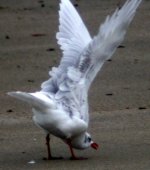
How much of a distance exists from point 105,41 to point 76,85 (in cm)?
48

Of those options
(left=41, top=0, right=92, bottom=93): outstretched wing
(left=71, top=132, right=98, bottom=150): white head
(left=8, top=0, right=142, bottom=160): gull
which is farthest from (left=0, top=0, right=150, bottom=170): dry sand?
(left=41, top=0, right=92, bottom=93): outstretched wing

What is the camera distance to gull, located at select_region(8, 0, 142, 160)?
9.16m

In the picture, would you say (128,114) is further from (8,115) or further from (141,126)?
(8,115)

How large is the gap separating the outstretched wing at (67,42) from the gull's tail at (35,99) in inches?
17.4

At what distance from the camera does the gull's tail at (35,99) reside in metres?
8.80

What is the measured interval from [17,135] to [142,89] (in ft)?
7.62

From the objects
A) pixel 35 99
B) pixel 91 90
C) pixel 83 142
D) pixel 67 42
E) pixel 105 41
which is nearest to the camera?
pixel 35 99

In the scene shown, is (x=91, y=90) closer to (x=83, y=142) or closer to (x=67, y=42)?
(x=67, y=42)

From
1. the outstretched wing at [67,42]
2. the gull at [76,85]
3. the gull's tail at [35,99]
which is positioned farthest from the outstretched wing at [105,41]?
the gull's tail at [35,99]

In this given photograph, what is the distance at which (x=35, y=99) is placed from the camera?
29.2 ft

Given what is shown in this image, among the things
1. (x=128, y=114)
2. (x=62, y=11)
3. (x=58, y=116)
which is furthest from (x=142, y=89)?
(x=58, y=116)

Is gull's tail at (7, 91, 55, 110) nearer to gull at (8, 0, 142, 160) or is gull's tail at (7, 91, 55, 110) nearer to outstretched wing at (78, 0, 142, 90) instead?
gull at (8, 0, 142, 160)

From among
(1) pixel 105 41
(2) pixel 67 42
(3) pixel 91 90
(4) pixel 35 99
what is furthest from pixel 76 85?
(3) pixel 91 90

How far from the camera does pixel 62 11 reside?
10.1 metres
